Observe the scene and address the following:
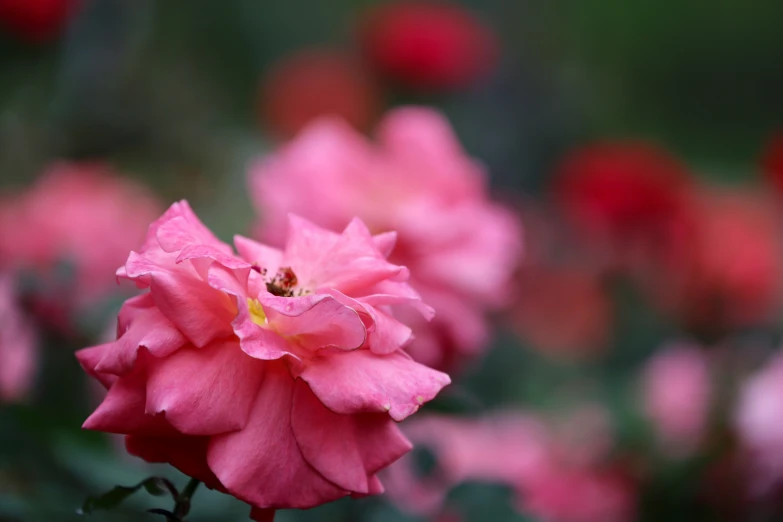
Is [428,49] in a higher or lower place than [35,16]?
higher

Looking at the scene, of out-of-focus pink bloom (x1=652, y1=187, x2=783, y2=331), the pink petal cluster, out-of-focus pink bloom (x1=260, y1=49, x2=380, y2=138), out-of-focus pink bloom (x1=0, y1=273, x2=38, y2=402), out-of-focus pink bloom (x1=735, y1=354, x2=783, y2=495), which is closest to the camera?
the pink petal cluster

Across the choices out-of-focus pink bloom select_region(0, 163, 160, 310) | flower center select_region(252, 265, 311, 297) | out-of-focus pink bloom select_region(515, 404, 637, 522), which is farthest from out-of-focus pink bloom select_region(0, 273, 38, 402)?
out-of-focus pink bloom select_region(515, 404, 637, 522)

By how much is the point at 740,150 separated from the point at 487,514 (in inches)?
125

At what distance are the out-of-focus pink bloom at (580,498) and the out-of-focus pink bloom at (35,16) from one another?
1.11 m

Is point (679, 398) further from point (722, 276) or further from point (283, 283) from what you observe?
point (283, 283)

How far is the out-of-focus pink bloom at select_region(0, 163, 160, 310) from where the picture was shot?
29.4 inches

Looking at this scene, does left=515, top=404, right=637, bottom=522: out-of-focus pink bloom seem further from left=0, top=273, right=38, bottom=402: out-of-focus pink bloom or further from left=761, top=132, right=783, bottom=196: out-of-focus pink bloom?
left=761, top=132, right=783, bottom=196: out-of-focus pink bloom

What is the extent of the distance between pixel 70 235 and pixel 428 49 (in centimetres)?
136

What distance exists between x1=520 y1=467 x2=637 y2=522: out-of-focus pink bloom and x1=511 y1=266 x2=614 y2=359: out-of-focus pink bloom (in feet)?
1.54

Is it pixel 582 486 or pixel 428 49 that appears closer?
pixel 582 486

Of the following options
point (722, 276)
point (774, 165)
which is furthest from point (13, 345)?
point (774, 165)

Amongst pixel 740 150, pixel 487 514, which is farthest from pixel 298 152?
→ pixel 740 150

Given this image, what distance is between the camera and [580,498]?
32.9 inches

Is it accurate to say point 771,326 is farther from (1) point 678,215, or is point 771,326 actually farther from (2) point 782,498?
(2) point 782,498
